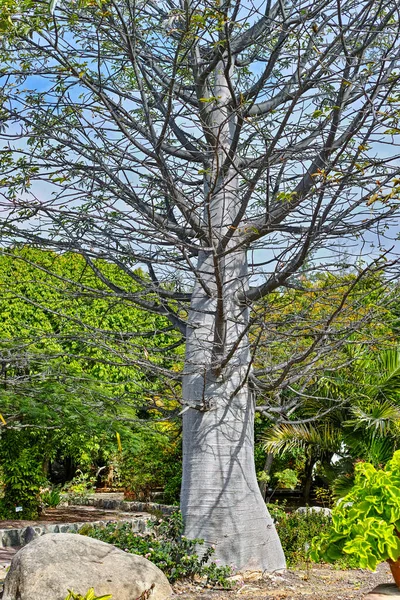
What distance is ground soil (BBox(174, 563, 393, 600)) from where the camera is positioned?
5012 mm

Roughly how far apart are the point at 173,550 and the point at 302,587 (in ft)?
3.69

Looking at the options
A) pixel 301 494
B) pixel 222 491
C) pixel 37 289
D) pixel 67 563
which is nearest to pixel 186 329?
pixel 222 491

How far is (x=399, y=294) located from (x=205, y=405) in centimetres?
229

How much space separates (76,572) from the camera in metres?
4.65

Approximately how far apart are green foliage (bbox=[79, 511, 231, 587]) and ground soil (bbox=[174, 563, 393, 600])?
0.45 ft

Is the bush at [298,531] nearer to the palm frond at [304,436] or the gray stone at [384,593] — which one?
the palm frond at [304,436]

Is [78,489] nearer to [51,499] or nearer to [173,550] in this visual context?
[51,499]

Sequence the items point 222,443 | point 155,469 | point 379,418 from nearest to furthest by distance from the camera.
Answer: point 222,443 → point 379,418 → point 155,469

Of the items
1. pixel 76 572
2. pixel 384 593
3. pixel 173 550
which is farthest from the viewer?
pixel 173 550

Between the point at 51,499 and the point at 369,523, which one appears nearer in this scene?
the point at 369,523

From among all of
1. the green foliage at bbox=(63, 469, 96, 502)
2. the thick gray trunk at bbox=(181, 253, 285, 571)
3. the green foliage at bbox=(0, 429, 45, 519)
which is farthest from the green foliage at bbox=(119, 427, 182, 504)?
the thick gray trunk at bbox=(181, 253, 285, 571)

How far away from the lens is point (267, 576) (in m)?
5.76

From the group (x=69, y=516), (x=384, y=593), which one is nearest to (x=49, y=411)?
(x=69, y=516)

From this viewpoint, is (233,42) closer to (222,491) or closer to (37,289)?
(222,491)
